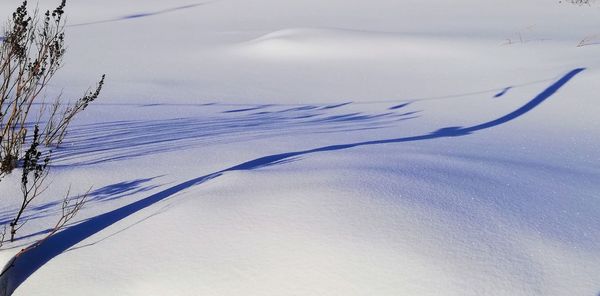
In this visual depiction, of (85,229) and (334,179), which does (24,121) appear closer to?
(85,229)

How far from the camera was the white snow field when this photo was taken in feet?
7.56

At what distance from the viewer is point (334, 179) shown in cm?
299

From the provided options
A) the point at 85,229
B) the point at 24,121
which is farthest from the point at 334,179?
the point at 24,121

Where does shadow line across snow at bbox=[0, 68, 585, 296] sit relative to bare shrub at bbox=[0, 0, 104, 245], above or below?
below

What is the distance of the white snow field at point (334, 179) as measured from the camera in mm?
2305

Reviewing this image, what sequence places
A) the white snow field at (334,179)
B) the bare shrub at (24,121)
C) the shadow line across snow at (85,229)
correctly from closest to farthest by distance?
the white snow field at (334,179) → the shadow line across snow at (85,229) → the bare shrub at (24,121)

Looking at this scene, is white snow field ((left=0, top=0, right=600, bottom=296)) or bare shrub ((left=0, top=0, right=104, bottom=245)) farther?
bare shrub ((left=0, top=0, right=104, bottom=245))

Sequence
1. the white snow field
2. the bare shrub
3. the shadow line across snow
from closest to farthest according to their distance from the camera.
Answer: the white snow field, the shadow line across snow, the bare shrub

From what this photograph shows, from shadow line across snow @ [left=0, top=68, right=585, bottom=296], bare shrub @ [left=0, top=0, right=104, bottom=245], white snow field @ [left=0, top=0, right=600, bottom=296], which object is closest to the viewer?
white snow field @ [left=0, top=0, right=600, bottom=296]

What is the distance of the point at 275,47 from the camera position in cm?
972

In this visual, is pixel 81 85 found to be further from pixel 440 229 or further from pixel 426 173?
pixel 440 229

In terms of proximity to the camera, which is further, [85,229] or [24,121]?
[24,121]

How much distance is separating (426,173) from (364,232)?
868 millimetres

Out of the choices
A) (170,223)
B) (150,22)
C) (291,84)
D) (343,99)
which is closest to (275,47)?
(291,84)
